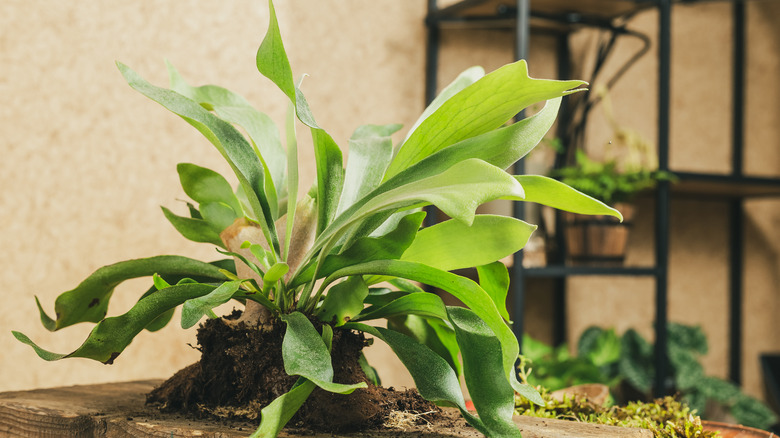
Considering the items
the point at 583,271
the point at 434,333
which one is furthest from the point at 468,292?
the point at 583,271

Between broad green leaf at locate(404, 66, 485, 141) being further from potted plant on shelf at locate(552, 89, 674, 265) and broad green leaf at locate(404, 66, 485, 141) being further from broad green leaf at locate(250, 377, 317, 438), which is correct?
potted plant on shelf at locate(552, 89, 674, 265)

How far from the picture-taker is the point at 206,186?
69 centimetres

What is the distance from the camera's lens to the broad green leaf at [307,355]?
1.56 ft

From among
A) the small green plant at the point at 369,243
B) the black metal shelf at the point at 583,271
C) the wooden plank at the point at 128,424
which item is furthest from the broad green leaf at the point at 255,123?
the black metal shelf at the point at 583,271

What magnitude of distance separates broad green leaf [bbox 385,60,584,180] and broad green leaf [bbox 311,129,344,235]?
0.05 metres

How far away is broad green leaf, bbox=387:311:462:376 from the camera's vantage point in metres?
0.67

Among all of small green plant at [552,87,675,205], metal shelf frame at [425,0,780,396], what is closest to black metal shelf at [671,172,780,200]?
metal shelf frame at [425,0,780,396]

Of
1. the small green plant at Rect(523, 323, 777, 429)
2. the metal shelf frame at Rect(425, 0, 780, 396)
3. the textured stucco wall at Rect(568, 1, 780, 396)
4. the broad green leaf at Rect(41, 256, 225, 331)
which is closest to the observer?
the broad green leaf at Rect(41, 256, 225, 331)

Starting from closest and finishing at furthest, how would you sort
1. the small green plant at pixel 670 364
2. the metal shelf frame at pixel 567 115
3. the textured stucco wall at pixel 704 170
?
the metal shelf frame at pixel 567 115 < the small green plant at pixel 670 364 < the textured stucco wall at pixel 704 170

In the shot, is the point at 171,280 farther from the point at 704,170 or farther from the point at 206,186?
the point at 704,170

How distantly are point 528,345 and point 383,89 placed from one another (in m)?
0.69

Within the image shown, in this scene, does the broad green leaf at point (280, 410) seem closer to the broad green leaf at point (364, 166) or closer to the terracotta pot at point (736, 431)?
the broad green leaf at point (364, 166)

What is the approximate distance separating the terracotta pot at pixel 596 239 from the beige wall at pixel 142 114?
0.28m

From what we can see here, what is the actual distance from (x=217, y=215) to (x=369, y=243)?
0.19m
